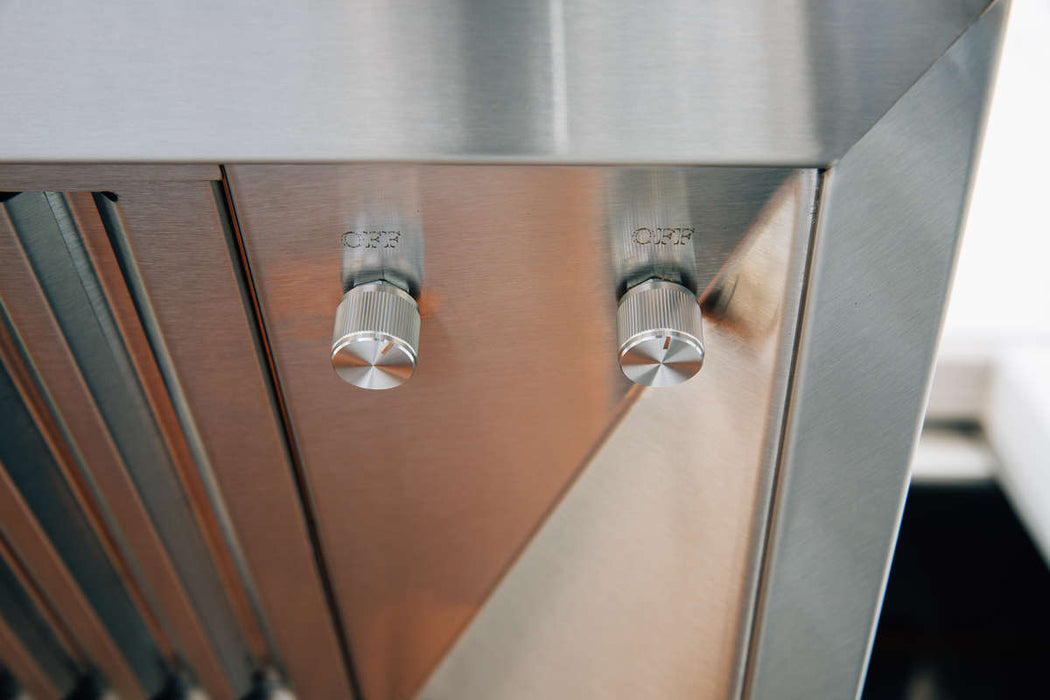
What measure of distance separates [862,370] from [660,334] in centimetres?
9

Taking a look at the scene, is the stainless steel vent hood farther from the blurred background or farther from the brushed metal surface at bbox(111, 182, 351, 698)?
the blurred background

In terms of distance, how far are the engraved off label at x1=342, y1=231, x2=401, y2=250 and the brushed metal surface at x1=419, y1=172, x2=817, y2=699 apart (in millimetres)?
129

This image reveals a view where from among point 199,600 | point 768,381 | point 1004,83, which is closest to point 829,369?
point 768,381

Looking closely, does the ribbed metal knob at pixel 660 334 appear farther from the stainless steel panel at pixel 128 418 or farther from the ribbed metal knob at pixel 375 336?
the stainless steel panel at pixel 128 418

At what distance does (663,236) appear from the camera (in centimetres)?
30

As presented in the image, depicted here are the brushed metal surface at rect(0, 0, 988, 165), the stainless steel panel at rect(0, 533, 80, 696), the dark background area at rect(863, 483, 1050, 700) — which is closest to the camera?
the brushed metal surface at rect(0, 0, 988, 165)

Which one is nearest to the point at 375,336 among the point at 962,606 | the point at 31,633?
the point at 31,633

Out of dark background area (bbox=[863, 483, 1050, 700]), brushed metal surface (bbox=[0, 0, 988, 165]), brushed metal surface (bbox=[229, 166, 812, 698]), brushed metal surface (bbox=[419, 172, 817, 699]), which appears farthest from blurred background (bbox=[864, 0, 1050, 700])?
brushed metal surface (bbox=[0, 0, 988, 165])

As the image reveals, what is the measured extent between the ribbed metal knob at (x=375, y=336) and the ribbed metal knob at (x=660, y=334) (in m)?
0.08

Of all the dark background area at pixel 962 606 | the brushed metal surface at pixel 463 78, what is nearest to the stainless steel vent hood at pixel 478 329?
the brushed metal surface at pixel 463 78

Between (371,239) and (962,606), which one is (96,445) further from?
(962,606)

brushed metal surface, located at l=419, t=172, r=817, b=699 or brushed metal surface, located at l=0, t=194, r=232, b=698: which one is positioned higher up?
brushed metal surface, located at l=419, t=172, r=817, b=699

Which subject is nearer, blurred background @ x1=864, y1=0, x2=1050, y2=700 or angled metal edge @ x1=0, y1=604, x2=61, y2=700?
angled metal edge @ x1=0, y1=604, x2=61, y2=700

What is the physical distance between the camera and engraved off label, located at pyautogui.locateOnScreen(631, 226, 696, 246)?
30 cm
